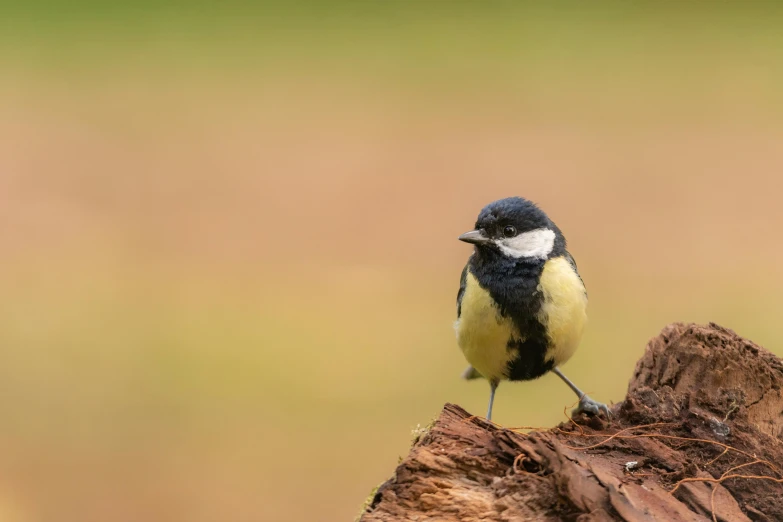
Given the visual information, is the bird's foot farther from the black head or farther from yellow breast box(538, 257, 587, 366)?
the black head

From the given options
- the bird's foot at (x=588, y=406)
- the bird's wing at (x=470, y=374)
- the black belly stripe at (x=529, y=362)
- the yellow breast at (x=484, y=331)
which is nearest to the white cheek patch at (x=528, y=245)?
the yellow breast at (x=484, y=331)

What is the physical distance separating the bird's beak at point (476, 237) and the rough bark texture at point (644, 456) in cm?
60

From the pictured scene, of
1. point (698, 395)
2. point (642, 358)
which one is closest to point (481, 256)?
point (642, 358)

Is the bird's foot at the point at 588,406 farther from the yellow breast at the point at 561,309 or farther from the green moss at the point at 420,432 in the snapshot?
the green moss at the point at 420,432

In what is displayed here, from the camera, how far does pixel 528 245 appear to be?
253 cm

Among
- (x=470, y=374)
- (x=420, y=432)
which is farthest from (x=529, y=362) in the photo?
(x=420, y=432)

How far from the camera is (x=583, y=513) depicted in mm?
1450

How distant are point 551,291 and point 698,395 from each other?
57cm

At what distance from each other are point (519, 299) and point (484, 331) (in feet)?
0.46

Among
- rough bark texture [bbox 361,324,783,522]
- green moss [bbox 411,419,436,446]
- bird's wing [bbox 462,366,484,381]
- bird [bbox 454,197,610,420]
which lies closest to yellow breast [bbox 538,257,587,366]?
bird [bbox 454,197,610,420]

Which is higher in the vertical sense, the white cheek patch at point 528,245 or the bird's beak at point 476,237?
the bird's beak at point 476,237

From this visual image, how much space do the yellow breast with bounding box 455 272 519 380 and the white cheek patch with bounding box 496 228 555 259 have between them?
14cm

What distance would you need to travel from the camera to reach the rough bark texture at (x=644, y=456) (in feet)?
4.99

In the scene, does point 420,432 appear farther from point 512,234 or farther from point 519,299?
point 512,234
